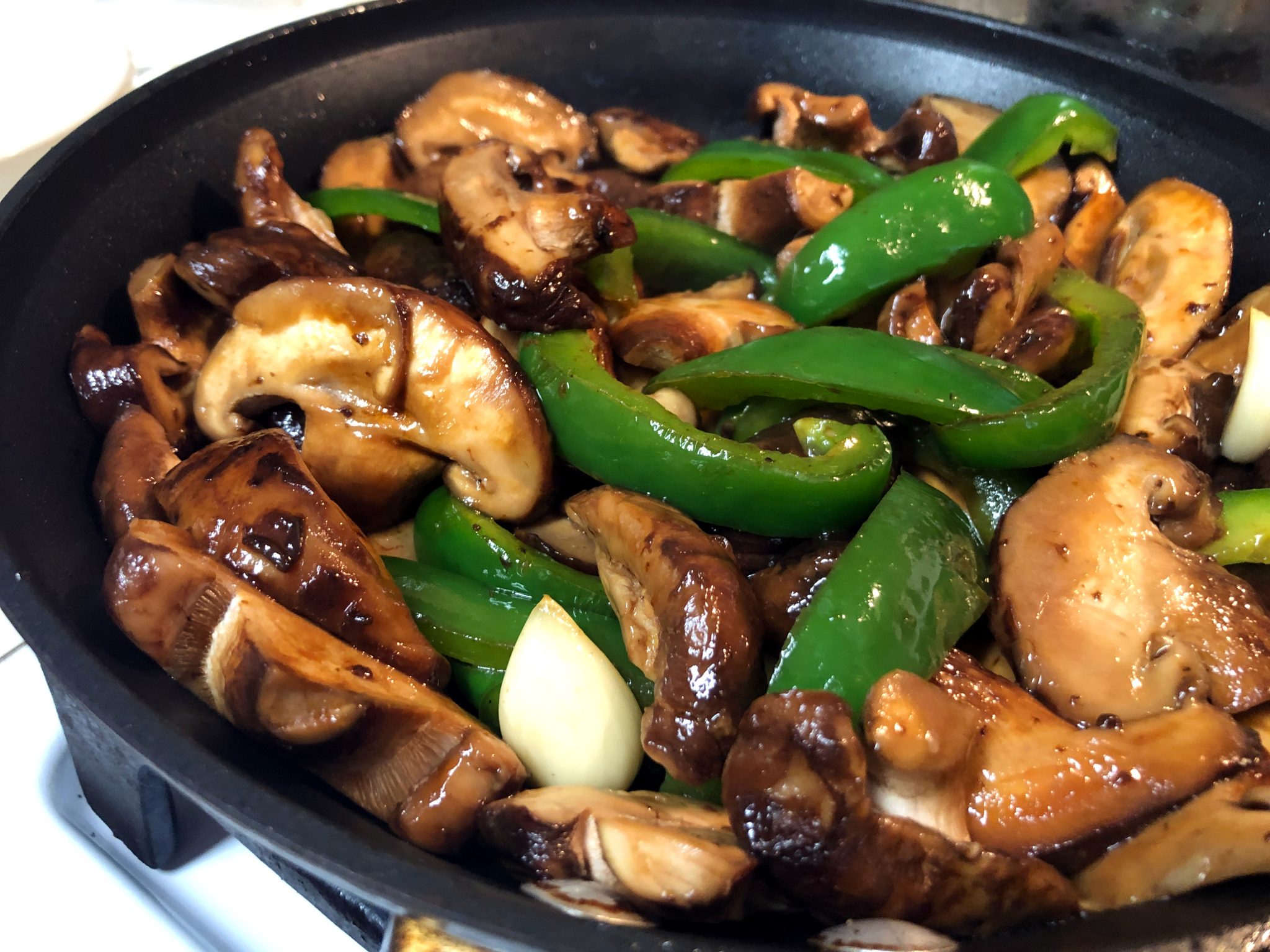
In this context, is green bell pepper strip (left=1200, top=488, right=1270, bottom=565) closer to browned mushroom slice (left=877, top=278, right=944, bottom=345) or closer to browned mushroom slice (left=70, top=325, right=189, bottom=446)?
browned mushroom slice (left=877, top=278, right=944, bottom=345)

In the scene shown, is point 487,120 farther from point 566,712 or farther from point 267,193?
point 566,712

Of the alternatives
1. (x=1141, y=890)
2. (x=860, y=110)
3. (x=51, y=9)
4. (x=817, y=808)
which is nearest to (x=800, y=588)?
(x=817, y=808)

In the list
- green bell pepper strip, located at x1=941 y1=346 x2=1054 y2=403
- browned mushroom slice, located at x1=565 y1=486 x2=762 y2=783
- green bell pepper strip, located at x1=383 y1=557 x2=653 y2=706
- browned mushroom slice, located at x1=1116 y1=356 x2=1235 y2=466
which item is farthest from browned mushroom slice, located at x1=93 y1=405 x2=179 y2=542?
browned mushroom slice, located at x1=1116 y1=356 x2=1235 y2=466

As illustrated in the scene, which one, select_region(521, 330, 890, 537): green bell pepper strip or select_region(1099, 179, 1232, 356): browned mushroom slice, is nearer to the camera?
select_region(521, 330, 890, 537): green bell pepper strip

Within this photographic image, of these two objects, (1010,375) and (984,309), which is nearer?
(1010,375)

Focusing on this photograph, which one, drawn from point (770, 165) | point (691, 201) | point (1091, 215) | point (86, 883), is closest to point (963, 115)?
point (1091, 215)
